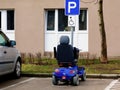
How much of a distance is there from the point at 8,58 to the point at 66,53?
182 centimetres

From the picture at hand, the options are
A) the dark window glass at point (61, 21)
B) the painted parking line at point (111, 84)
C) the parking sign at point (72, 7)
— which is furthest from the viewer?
the dark window glass at point (61, 21)

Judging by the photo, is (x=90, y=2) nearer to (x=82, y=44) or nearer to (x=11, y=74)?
(x=82, y=44)

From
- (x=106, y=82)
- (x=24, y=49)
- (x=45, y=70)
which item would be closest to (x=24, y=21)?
(x=24, y=49)

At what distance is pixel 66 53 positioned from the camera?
13.2 m

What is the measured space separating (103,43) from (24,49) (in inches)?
246

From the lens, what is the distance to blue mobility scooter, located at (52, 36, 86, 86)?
42.5 feet

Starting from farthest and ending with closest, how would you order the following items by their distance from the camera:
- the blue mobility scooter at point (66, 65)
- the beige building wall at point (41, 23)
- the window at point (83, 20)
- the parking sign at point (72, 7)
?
1. the window at point (83, 20)
2. the beige building wall at point (41, 23)
3. the parking sign at point (72, 7)
4. the blue mobility scooter at point (66, 65)

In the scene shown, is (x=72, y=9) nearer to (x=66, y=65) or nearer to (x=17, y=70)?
(x=17, y=70)

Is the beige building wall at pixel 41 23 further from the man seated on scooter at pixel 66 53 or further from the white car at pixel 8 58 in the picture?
the man seated on scooter at pixel 66 53

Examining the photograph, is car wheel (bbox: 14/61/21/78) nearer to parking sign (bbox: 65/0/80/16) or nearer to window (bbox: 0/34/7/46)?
window (bbox: 0/34/7/46)

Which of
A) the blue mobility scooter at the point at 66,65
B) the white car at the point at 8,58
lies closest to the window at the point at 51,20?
the white car at the point at 8,58

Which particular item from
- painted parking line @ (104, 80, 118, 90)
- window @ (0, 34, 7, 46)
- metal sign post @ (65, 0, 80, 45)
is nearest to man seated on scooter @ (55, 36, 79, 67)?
painted parking line @ (104, 80, 118, 90)

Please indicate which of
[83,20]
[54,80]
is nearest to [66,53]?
[54,80]

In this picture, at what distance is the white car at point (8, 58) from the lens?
43.3 feet
